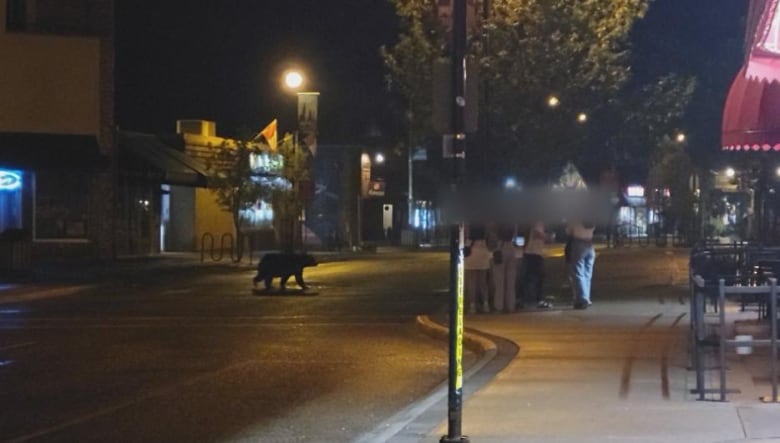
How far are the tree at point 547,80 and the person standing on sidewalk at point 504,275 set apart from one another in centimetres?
167

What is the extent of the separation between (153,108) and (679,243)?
28763 millimetres

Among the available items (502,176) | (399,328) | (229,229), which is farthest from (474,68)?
(229,229)

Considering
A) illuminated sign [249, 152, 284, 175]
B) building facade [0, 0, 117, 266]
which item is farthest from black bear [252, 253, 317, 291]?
illuminated sign [249, 152, 284, 175]

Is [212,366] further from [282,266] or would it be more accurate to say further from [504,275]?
[282,266]

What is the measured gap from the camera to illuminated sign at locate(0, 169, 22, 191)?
1521 inches

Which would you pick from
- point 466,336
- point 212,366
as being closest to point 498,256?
point 466,336

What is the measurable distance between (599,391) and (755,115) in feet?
11.2

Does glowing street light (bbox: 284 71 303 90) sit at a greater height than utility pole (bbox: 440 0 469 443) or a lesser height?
greater

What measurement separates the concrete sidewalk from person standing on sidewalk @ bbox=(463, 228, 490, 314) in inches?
25.8

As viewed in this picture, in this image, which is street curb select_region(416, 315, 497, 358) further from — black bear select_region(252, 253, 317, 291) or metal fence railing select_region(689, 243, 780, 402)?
black bear select_region(252, 253, 317, 291)

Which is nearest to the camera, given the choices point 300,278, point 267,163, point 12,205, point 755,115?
point 755,115

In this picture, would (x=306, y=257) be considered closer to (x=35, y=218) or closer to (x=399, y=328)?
(x=399, y=328)

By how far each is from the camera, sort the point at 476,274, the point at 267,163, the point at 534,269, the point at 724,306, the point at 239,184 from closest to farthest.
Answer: the point at 724,306 → the point at 476,274 → the point at 534,269 → the point at 239,184 → the point at 267,163

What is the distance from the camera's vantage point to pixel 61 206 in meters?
40.6
